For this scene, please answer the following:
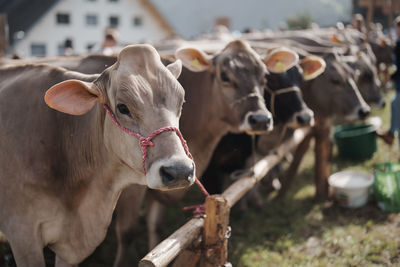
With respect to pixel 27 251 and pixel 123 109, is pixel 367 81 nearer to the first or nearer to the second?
pixel 123 109

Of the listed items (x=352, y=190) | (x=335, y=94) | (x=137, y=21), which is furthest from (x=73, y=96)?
(x=137, y=21)

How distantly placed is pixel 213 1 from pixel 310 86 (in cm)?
8701

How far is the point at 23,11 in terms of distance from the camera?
21219mm

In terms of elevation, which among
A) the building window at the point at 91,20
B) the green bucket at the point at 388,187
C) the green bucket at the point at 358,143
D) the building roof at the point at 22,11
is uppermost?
the green bucket at the point at 388,187

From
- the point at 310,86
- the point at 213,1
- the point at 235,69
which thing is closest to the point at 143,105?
the point at 235,69

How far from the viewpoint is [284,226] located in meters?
4.80

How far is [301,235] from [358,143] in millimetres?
2755

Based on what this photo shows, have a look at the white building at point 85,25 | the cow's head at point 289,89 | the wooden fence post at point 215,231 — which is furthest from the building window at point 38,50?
the wooden fence post at point 215,231

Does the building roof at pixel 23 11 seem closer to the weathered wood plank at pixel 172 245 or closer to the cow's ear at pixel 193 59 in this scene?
the cow's ear at pixel 193 59

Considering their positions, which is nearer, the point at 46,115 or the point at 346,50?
the point at 46,115

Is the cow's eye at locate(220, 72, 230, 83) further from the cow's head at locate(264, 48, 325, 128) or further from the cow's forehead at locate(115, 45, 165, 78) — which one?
the cow's forehead at locate(115, 45, 165, 78)

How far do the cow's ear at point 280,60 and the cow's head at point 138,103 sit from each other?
1.85 m

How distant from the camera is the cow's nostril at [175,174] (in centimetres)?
189

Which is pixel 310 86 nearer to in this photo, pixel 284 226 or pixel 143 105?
pixel 284 226
